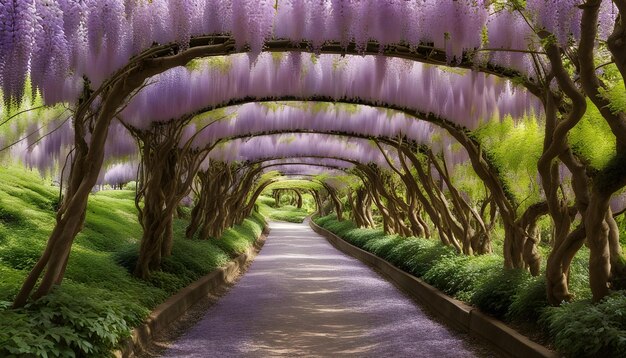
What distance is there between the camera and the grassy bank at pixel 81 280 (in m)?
4.61

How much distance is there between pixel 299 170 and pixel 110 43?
23.3 metres

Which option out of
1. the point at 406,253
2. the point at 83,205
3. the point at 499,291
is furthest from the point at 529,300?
the point at 406,253

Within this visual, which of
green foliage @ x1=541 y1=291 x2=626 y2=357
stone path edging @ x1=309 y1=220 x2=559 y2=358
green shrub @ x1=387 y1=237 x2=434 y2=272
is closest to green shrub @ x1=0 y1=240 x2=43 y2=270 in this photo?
stone path edging @ x1=309 y1=220 x2=559 y2=358

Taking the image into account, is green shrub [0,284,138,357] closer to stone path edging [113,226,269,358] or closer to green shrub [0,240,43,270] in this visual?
Answer: stone path edging [113,226,269,358]

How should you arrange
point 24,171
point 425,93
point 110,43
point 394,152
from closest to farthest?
point 110,43 → point 425,93 → point 394,152 → point 24,171

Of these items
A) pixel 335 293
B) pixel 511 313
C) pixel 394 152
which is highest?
pixel 394 152

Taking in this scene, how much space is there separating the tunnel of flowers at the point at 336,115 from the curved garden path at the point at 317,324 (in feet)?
2.16

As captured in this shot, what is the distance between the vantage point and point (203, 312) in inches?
354

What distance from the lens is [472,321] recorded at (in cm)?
743

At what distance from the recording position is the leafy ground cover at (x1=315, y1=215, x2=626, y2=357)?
4.80m

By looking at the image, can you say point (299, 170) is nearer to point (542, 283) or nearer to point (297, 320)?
point (297, 320)

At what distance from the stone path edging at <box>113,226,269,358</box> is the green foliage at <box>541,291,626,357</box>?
336 cm

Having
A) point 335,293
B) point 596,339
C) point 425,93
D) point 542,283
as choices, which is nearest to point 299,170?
point 335,293

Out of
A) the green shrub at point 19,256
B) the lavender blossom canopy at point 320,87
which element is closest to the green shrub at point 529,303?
the lavender blossom canopy at point 320,87
